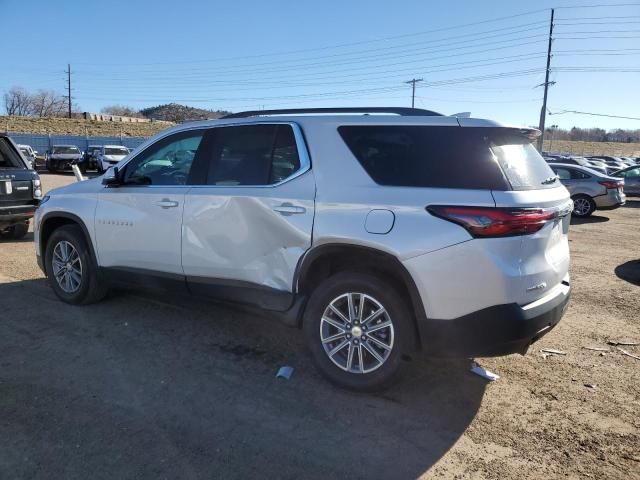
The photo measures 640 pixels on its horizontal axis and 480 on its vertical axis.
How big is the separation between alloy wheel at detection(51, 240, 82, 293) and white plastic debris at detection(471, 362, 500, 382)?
3900 millimetres

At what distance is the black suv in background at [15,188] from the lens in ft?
26.9

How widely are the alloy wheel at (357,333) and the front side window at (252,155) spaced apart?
109cm

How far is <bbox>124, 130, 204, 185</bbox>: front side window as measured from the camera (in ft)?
14.6

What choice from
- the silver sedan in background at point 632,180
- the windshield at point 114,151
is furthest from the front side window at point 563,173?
the windshield at point 114,151

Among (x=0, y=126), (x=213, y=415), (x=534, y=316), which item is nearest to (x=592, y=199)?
(x=534, y=316)

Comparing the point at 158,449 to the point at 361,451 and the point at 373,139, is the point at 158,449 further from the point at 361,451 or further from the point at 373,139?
the point at 373,139

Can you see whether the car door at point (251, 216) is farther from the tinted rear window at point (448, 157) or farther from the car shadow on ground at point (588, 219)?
the car shadow on ground at point (588, 219)

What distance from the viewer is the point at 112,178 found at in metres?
4.79


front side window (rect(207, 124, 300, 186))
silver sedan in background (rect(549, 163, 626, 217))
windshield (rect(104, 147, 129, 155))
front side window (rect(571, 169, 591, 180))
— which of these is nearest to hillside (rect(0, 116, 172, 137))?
windshield (rect(104, 147, 129, 155))

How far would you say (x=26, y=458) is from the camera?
2.77 m

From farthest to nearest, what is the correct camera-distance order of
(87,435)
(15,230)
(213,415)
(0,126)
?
(0,126) → (15,230) → (213,415) → (87,435)

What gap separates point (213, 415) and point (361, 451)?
99cm

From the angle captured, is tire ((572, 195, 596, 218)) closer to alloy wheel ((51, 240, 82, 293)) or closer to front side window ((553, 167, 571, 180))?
front side window ((553, 167, 571, 180))

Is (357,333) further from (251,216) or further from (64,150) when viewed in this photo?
(64,150)
